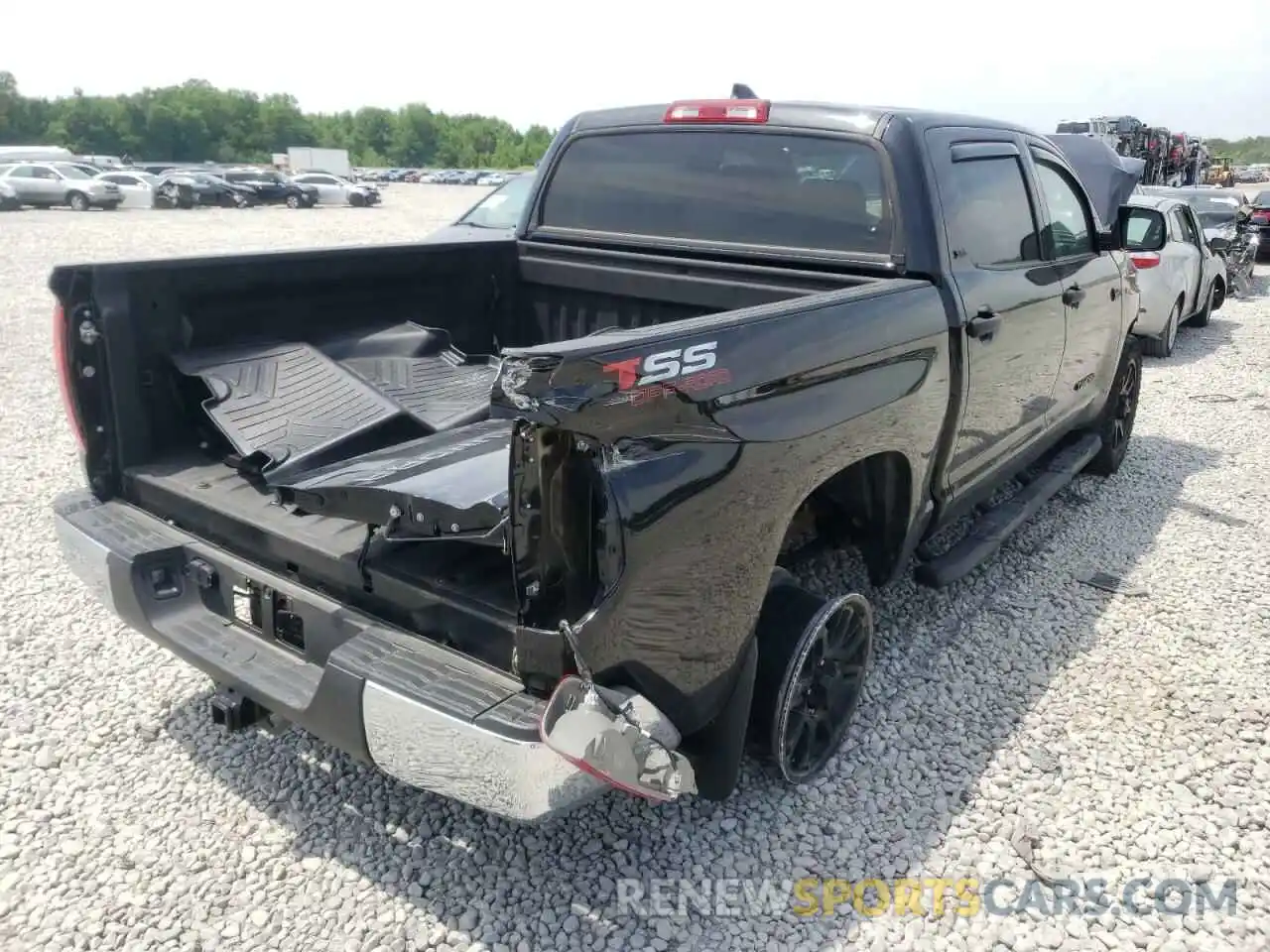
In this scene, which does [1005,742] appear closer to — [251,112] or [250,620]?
[250,620]

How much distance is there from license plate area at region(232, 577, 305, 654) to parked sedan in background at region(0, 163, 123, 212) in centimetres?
3436

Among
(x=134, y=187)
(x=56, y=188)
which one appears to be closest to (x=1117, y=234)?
(x=56, y=188)

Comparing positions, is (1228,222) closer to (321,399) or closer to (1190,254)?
(1190,254)

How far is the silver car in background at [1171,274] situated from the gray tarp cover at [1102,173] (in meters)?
0.24

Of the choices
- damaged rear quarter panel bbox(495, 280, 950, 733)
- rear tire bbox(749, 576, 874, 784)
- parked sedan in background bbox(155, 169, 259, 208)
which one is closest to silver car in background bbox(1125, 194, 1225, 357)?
rear tire bbox(749, 576, 874, 784)

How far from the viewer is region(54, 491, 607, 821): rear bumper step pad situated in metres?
2.12

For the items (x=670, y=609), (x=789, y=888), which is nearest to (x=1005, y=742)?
(x=789, y=888)

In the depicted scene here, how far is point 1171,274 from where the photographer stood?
9.62 meters

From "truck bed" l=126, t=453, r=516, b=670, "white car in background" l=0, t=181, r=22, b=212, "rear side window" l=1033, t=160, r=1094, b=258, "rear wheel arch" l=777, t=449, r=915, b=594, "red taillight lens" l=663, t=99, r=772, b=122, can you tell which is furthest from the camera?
"white car in background" l=0, t=181, r=22, b=212

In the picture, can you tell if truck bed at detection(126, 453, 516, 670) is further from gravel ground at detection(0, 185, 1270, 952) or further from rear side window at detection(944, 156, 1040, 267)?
rear side window at detection(944, 156, 1040, 267)

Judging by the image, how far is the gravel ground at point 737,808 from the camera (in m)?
2.56

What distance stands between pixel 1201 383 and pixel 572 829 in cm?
845

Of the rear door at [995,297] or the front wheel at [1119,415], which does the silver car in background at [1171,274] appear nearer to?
the front wheel at [1119,415]

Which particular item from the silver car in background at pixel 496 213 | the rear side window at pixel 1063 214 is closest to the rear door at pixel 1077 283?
the rear side window at pixel 1063 214
